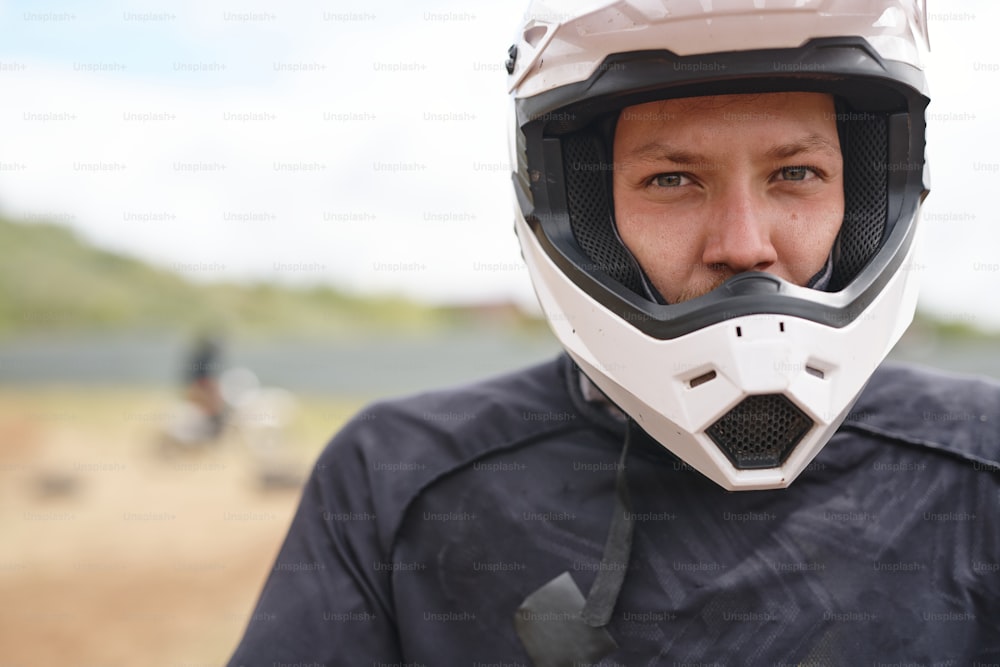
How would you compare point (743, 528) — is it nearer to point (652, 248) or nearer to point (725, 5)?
point (652, 248)

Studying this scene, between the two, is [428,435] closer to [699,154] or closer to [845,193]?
[699,154]

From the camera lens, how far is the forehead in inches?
60.1

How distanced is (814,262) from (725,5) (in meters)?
0.46

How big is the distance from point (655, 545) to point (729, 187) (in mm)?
618

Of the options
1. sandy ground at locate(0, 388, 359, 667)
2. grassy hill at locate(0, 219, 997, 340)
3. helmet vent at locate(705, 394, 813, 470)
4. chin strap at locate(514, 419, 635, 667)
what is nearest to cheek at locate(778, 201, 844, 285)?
helmet vent at locate(705, 394, 813, 470)

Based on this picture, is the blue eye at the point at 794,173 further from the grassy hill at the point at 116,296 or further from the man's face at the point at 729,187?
the grassy hill at the point at 116,296

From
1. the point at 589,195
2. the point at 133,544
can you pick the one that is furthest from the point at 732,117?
the point at 133,544

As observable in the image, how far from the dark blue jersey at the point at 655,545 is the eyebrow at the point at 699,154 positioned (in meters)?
0.49

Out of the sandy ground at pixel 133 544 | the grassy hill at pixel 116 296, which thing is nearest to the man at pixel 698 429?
the sandy ground at pixel 133 544

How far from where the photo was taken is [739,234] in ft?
4.90

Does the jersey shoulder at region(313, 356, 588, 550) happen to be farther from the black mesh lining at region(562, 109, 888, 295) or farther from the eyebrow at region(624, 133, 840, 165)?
the eyebrow at region(624, 133, 840, 165)

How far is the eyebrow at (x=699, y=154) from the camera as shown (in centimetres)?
153

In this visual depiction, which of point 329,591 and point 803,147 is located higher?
point 803,147

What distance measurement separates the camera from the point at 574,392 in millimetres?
1786
